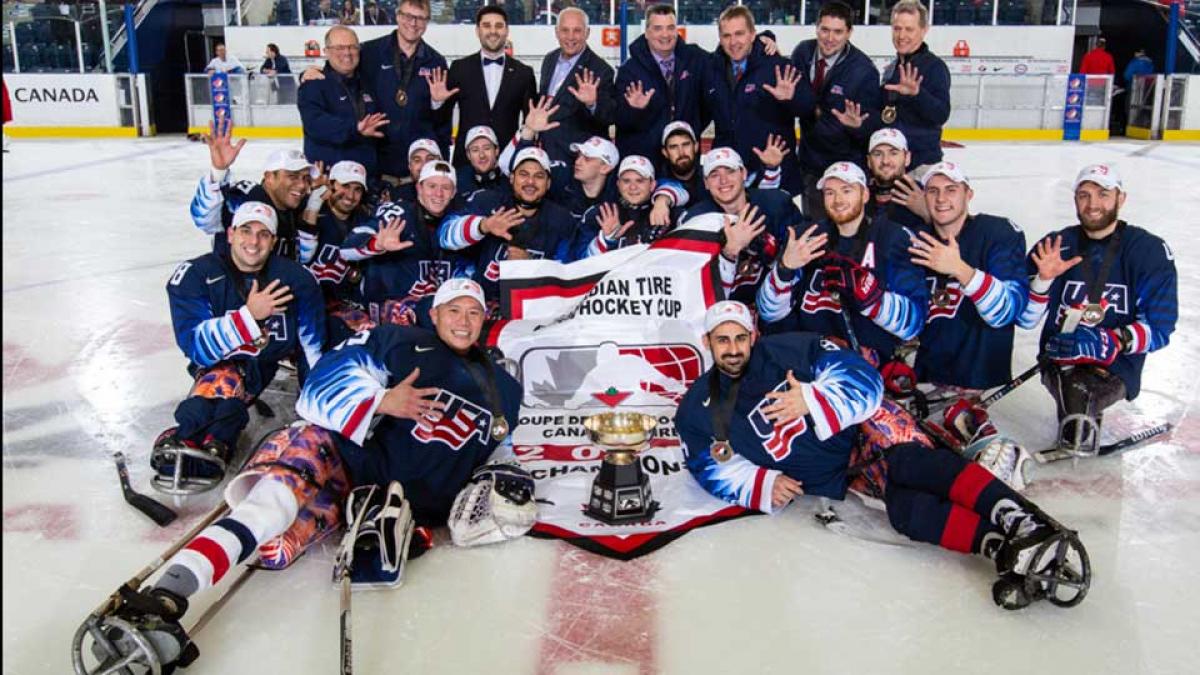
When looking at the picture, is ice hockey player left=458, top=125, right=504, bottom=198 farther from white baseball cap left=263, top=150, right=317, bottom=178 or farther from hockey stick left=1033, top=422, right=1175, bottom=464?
hockey stick left=1033, top=422, right=1175, bottom=464

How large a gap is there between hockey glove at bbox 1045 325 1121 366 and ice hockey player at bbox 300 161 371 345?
102 inches

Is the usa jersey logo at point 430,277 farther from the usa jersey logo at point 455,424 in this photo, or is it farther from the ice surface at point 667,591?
the usa jersey logo at point 455,424

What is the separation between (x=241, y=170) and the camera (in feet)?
37.5

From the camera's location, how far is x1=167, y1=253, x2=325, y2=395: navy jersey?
3.34 meters

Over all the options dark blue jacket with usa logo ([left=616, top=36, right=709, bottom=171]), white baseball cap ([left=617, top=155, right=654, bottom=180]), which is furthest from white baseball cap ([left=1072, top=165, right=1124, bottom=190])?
dark blue jacket with usa logo ([left=616, top=36, right=709, bottom=171])

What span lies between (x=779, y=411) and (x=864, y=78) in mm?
2633

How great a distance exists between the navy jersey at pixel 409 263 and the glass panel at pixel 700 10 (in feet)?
49.2

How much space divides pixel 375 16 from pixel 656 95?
14.1m

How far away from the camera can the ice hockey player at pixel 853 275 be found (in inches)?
138

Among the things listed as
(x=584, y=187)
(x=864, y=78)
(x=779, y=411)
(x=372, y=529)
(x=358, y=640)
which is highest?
(x=864, y=78)

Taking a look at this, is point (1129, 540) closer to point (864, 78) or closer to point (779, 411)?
point (779, 411)

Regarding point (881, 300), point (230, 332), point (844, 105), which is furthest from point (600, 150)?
point (230, 332)

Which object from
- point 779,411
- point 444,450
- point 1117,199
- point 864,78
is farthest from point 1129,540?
point 864,78

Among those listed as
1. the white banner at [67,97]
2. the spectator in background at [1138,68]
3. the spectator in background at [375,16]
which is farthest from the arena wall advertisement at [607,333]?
the spectator in background at [375,16]
